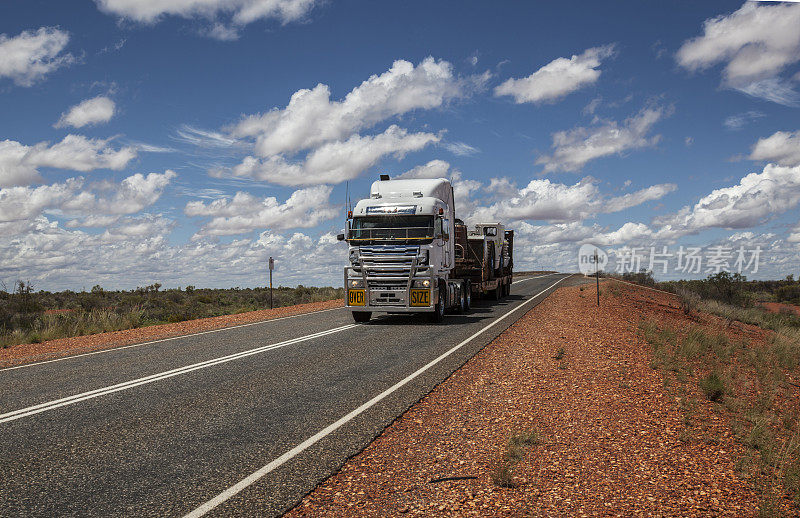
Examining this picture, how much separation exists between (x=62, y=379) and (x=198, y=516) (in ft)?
21.4

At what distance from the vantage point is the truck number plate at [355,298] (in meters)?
15.9

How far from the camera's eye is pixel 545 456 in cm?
544

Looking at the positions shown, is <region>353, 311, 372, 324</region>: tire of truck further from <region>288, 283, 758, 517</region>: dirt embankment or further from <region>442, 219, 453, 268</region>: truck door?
<region>288, 283, 758, 517</region>: dirt embankment

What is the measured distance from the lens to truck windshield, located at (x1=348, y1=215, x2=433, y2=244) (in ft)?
51.5

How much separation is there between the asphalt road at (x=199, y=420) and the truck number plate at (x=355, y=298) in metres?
3.38

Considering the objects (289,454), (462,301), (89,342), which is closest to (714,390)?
(289,454)

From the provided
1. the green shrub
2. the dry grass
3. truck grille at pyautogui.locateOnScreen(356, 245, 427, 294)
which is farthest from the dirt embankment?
truck grille at pyautogui.locateOnScreen(356, 245, 427, 294)

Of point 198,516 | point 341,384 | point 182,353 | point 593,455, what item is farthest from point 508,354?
point 198,516

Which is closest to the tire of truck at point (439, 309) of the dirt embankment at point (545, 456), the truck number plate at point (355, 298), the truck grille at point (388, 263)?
the truck grille at point (388, 263)

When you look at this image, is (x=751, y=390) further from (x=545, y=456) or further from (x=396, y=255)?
(x=396, y=255)

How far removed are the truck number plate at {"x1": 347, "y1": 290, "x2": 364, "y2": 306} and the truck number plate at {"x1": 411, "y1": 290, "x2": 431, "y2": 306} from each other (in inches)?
59.6

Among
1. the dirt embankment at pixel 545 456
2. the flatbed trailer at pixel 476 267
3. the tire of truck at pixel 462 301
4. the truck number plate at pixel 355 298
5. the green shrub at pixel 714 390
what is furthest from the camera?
the flatbed trailer at pixel 476 267

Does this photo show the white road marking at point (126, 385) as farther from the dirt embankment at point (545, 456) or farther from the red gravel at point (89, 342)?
the dirt embankment at point (545, 456)

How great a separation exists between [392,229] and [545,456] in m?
10.9
